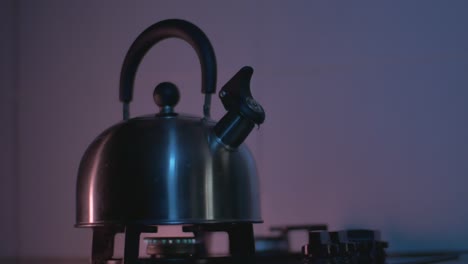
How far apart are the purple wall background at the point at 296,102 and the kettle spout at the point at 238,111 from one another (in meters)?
0.36

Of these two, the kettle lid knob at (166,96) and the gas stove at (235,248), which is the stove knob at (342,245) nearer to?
the gas stove at (235,248)

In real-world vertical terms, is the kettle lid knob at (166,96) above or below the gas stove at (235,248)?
above

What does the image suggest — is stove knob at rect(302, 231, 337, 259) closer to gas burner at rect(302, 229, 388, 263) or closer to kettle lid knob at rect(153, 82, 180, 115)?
gas burner at rect(302, 229, 388, 263)

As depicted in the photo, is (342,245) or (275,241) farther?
(275,241)

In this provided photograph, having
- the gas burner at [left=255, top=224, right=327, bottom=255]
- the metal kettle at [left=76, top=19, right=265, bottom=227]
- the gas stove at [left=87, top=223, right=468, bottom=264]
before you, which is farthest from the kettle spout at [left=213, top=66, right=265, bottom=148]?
the gas burner at [left=255, top=224, right=327, bottom=255]

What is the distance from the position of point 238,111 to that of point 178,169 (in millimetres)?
98

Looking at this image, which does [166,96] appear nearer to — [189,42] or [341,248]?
[189,42]

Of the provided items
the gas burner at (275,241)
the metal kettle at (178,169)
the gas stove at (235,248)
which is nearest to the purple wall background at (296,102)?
the gas burner at (275,241)

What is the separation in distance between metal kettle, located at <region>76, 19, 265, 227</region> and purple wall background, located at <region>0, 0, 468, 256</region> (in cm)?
31

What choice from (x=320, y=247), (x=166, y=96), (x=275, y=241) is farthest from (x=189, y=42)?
(x=275, y=241)

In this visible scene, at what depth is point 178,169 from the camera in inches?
28.2

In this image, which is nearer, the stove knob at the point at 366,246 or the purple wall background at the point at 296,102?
the stove knob at the point at 366,246

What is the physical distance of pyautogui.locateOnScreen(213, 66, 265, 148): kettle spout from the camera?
0.73 m

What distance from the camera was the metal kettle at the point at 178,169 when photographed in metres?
0.71
